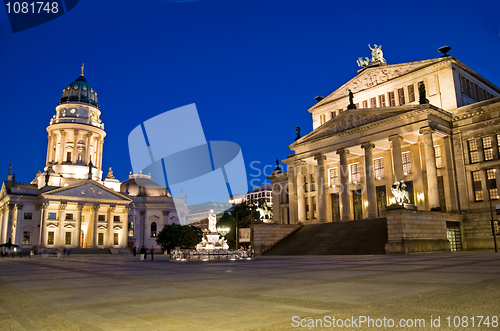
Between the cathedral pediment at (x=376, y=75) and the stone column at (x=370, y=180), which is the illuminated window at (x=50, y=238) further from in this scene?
the stone column at (x=370, y=180)

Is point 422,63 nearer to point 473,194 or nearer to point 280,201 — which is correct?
point 473,194

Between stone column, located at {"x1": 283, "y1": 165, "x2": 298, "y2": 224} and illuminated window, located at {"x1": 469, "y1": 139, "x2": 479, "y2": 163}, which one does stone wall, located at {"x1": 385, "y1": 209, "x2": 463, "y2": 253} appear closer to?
illuminated window, located at {"x1": 469, "y1": 139, "x2": 479, "y2": 163}

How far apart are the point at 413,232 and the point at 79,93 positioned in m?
91.4

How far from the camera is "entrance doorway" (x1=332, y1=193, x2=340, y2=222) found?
5506cm

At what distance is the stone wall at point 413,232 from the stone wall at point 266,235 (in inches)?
622

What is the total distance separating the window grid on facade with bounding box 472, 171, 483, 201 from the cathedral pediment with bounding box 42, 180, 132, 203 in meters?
70.1

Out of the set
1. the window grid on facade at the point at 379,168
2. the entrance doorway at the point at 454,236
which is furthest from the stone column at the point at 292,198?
the entrance doorway at the point at 454,236

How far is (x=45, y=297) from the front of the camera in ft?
32.7

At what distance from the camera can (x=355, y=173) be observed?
176ft

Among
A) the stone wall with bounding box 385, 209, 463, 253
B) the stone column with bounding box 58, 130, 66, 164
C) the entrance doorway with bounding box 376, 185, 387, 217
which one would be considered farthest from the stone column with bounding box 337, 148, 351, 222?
the stone column with bounding box 58, 130, 66, 164

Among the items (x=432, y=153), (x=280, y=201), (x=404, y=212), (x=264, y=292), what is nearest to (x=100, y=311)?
(x=264, y=292)

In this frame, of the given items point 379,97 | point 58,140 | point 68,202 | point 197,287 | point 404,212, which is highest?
point 58,140

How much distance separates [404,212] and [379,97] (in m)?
23.5

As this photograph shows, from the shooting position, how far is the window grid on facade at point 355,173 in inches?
2089
